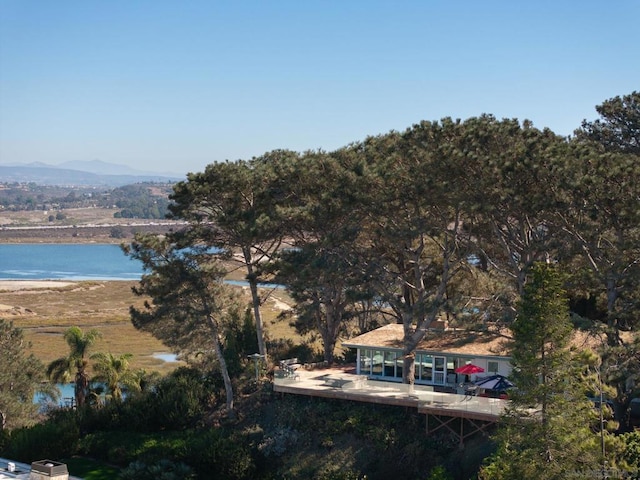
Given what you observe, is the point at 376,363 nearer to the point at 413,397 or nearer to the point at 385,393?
the point at 385,393

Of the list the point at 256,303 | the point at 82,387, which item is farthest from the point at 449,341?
the point at 82,387

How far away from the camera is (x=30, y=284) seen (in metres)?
111

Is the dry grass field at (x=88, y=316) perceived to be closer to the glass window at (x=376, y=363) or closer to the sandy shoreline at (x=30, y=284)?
the sandy shoreline at (x=30, y=284)

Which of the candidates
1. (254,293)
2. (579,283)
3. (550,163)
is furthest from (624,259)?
(254,293)

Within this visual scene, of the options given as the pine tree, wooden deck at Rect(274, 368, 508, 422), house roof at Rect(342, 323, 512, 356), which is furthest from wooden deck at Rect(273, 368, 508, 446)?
the pine tree

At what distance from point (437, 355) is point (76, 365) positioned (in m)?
15.5

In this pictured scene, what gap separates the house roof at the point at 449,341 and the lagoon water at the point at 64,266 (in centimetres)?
8734

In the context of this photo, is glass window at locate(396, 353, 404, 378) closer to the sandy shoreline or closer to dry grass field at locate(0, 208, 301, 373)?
dry grass field at locate(0, 208, 301, 373)

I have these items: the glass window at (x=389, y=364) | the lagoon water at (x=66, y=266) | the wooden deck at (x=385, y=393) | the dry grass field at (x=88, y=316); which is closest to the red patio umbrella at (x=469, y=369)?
the wooden deck at (x=385, y=393)

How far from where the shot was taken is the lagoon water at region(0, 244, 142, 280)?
131250 mm

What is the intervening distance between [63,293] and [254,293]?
7363 centimetres

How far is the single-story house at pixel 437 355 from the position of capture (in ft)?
98.6

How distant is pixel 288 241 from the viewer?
1451 inches

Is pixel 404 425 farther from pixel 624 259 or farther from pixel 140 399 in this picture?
pixel 140 399
